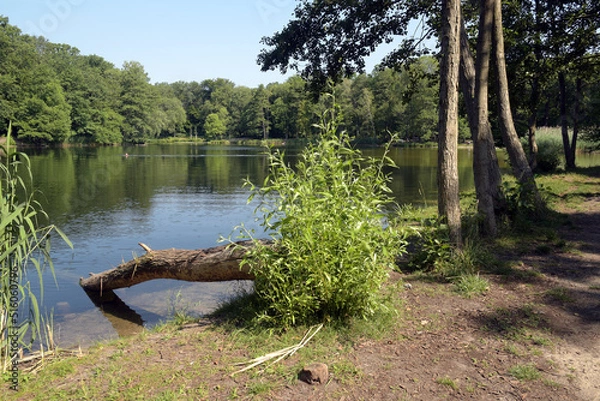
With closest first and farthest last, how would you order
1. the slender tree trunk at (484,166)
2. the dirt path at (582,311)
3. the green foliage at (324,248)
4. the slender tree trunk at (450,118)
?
the dirt path at (582,311) < the green foliage at (324,248) < the slender tree trunk at (450,118) < the slender tree trunk at (484,166)

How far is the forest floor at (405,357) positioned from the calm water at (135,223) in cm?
171

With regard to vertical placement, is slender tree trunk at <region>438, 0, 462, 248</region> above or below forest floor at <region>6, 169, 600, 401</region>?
above

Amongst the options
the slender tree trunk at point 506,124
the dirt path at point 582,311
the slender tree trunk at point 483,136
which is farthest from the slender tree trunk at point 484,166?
the dirt path at point 582,311

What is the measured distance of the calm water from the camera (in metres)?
7.41

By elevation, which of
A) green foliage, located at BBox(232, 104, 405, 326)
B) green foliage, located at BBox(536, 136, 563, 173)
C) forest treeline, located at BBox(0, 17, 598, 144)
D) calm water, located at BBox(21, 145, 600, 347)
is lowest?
A: calm water, located at BBox(21, 145, 600, 347)

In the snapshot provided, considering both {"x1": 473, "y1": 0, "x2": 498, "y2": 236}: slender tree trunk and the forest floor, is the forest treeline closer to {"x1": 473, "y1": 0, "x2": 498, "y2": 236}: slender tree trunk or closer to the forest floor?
{"x1": 473, "y1": 0, "x2": 498, "y2": 236}: slender tree trunk

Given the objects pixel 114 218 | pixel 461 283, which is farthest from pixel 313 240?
pixel 114 218

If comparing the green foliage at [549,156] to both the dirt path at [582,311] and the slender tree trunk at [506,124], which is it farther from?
the dirt path at [582,311]

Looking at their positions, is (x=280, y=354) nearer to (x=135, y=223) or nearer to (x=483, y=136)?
(x=483, y=136)

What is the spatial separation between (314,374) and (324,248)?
1109mm

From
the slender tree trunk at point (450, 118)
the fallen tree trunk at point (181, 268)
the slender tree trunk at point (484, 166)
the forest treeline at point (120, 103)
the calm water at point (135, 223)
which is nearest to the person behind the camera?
the fallen tree trunk at point (181, 268)

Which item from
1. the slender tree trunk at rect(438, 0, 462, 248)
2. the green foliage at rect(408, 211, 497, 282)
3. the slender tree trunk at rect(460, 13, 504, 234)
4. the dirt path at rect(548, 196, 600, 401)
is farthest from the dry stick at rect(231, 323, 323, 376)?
the slender tree trunk at rect(460, 13, 504, 234)

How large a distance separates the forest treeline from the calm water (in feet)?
58.7

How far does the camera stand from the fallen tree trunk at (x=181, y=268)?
5.92 metres
